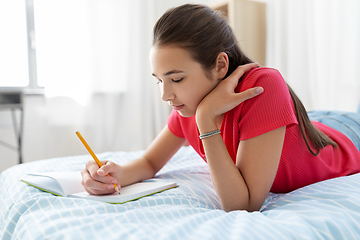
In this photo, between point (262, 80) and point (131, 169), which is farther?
point (131, 169)

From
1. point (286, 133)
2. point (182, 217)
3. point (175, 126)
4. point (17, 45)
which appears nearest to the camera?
point (182, 217)

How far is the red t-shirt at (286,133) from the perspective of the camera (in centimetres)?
71

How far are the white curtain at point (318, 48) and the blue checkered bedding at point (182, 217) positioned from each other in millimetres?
1541

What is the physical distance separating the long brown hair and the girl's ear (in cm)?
1

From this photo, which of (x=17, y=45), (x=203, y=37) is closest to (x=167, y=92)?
(x=203, y=37)

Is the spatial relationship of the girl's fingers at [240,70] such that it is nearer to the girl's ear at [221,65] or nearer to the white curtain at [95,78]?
the girl's ear at [221,65]

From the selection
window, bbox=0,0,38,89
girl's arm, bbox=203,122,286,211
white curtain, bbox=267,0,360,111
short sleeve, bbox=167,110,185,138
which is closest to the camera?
girl's arm, bbox=203,122,286,211

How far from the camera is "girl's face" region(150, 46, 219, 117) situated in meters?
0.76

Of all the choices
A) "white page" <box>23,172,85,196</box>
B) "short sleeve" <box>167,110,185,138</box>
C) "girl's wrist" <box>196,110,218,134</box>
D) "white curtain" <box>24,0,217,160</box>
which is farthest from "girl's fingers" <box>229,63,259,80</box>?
"white curtain" <box>24,0,217,160</box>

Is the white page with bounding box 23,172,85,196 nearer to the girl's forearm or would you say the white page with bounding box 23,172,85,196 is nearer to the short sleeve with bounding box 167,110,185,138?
the girl's forearm

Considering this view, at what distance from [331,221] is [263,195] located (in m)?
0.18

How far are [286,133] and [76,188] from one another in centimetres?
A: 61

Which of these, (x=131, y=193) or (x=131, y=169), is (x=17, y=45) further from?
(x=131, y=193)

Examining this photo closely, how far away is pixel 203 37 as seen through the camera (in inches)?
30.7
